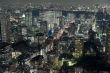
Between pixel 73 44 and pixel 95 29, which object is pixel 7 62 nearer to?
pixel 73 44

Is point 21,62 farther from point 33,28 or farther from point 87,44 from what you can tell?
point 33,28

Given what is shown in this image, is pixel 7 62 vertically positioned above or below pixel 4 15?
below

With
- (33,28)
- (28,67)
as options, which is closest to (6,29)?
(33,28)

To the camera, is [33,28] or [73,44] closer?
[73,44]

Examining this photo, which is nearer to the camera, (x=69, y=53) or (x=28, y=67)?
(x=28, y=67)

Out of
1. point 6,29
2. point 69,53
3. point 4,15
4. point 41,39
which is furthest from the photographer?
point 4,15

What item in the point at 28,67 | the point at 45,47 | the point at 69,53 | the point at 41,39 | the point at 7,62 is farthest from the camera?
the point at 41,39

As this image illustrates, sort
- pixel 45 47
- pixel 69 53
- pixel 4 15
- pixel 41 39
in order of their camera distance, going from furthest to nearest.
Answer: pixel 4 15
pixel 41 39
pixel 45 47
pixel 69 53

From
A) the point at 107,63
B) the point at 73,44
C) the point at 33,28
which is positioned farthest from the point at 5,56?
the point at 33,28

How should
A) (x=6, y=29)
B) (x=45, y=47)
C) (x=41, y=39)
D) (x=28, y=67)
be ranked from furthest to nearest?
1. (x=6, y=29)
2. (x=41, y=39)
3. (x=45, y=47)
4. (x=28, y=67)
